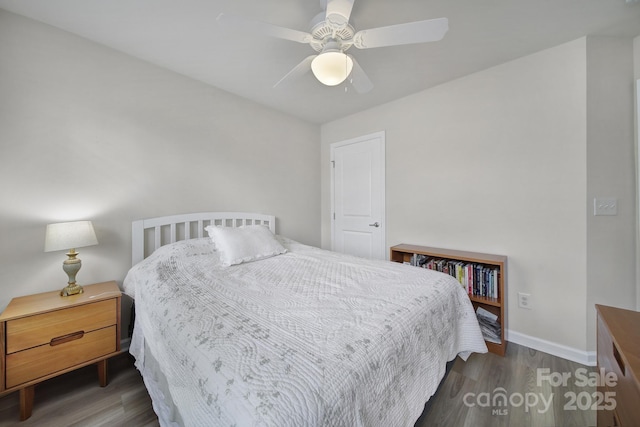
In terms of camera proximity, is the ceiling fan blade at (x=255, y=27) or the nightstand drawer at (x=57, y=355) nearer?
the ceiling fan blade at (x=255, y=27)

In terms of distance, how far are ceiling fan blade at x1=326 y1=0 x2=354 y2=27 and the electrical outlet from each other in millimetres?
2527

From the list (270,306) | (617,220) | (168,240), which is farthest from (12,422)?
(617,220)

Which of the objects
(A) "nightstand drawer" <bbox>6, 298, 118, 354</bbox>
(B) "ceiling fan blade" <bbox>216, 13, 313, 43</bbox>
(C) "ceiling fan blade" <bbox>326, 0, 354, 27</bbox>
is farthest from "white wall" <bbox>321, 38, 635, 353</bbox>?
(A) "nightstand drawer" <bbox>6, 298, 118, 354</bbox>

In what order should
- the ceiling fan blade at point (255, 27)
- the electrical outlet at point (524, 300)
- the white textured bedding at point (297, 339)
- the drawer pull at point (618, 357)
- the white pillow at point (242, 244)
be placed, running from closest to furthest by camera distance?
the white textured bedding at point (297, 339)
the drawer pull at point (618, 357)
the ceiling fan blade at point (255, 27)
the white pillow at point (242, 244)
the electrical outlet at point (524, 300)

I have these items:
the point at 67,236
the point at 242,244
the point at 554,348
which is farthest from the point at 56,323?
the point at 554,348

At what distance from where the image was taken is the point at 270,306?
1.20 m

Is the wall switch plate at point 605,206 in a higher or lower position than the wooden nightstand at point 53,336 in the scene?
higher

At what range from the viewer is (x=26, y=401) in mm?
1377

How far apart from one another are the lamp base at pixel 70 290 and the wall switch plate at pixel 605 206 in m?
3.76

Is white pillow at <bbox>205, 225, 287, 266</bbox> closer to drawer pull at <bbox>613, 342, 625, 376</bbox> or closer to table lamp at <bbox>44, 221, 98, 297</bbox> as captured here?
table lamp at <bbox>44, 221, 98, 297</bbox>

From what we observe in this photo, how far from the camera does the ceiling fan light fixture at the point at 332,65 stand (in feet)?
4.62

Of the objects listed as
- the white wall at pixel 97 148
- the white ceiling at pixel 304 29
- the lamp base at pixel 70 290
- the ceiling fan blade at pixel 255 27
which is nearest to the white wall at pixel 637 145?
the white ceiling at pixel 304 29

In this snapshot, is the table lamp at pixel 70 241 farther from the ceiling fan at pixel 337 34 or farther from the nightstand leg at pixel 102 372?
the ceiling fan at pixel 337 34

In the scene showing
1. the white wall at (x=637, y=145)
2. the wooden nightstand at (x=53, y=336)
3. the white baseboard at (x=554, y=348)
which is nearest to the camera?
the wooden nightstand at (x=53, y=336)
